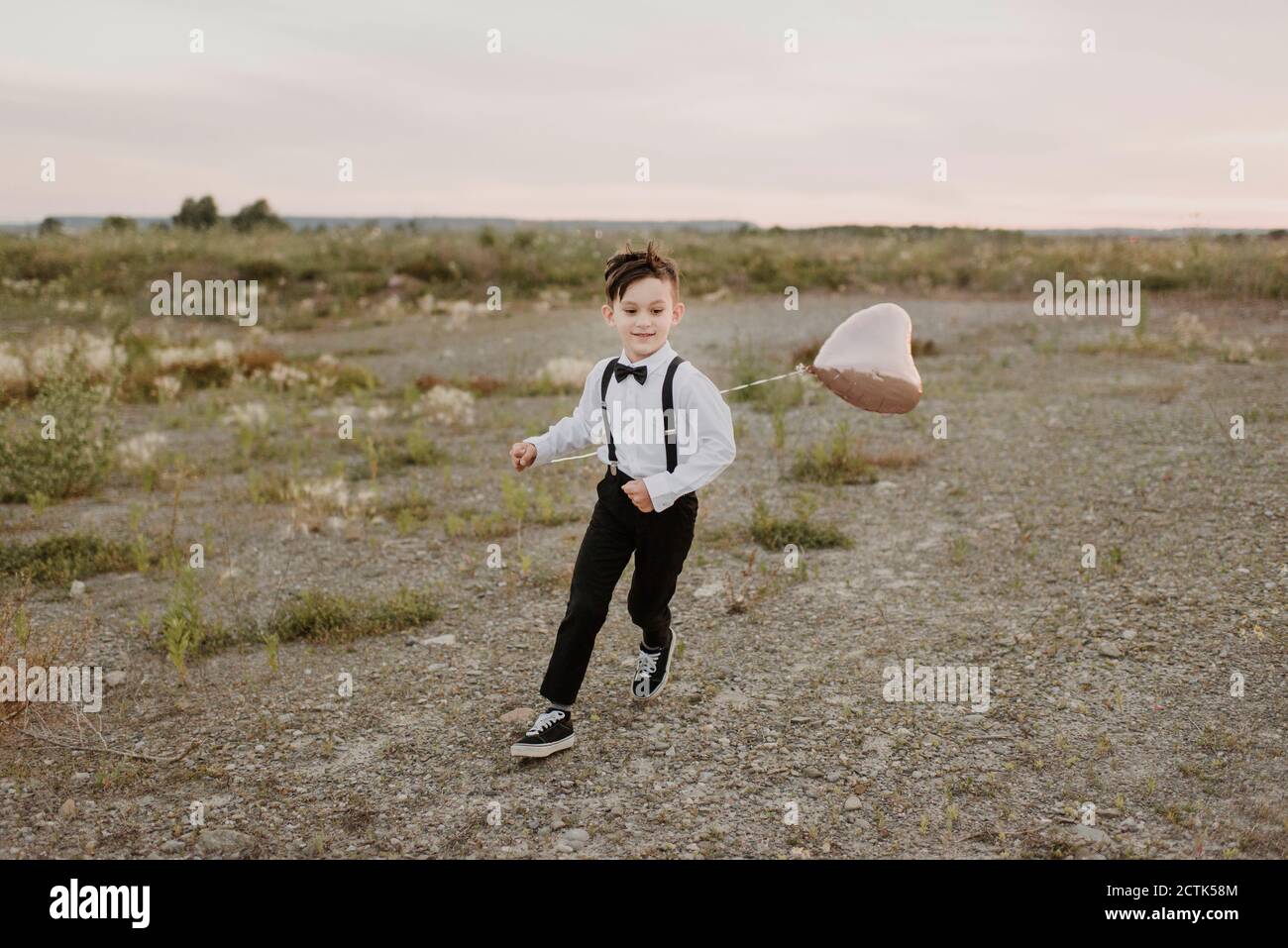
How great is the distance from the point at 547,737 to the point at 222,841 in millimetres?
1259

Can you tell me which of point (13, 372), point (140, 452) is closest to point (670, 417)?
point (140, 452)

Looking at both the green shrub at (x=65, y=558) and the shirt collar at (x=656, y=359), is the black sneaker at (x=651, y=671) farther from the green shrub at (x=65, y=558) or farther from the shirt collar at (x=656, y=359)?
the green shrub at (x=65, y=558)

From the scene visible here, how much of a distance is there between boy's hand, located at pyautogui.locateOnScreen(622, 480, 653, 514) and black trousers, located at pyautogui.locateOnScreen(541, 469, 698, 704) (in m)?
0.26

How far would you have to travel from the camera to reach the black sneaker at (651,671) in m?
4.79

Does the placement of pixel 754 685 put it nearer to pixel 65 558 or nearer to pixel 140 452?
pixel 65 558

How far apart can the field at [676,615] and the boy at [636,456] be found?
44 cm

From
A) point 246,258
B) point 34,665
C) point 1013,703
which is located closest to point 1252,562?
point 1013,703

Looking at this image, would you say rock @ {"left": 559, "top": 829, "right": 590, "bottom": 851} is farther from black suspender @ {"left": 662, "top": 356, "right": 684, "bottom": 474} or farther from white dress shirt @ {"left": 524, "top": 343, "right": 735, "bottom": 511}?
black suspender @ {"left": 662, "top": 356, "right": 684, "bottom": 474}

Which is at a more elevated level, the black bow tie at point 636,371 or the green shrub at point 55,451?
the black bow tie at point 636,371

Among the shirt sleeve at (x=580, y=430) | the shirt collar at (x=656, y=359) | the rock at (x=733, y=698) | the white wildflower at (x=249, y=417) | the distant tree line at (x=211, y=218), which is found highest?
the distant tree line at (x=211, y=218)

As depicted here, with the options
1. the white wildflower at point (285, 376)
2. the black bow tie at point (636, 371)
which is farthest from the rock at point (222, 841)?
the white wildflower at point (285, 376)

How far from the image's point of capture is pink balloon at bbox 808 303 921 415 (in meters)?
4.69

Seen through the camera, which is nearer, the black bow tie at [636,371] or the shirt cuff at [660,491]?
the shirt cuff at [660,491]

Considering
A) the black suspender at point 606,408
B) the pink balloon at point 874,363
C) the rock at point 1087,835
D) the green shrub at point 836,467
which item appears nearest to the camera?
the rock at point 1087,835
